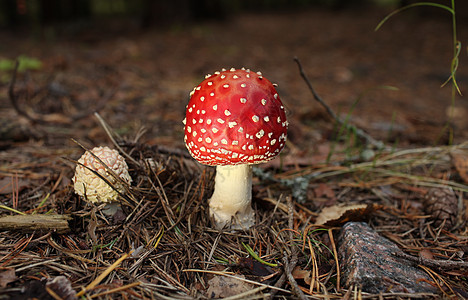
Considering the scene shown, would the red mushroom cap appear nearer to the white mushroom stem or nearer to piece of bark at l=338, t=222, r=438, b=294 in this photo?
the white mushroom stem

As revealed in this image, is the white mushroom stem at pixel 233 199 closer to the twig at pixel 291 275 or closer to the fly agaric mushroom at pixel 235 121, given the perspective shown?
the fly agaric mushroom at pixel 235 121

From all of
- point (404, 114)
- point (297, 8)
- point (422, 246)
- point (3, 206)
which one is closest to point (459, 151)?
point (422, 246)

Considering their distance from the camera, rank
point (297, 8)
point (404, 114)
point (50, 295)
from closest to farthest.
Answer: point (50, 295)
point (404, 114)
point (297, 8)

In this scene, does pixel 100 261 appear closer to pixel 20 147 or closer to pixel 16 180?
pixel 16 180

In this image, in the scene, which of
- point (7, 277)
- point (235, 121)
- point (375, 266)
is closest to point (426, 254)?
point (375, 266)

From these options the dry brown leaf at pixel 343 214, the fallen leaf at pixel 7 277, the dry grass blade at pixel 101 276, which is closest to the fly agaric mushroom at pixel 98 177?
the dry grass blade at pixel 101 276

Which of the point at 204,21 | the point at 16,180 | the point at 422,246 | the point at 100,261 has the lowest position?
the point at 422,246

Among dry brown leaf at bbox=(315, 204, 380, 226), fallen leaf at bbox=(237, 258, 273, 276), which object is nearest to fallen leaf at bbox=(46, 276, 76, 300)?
fallen leaf at bbox=(237, 258, 273, 276)
